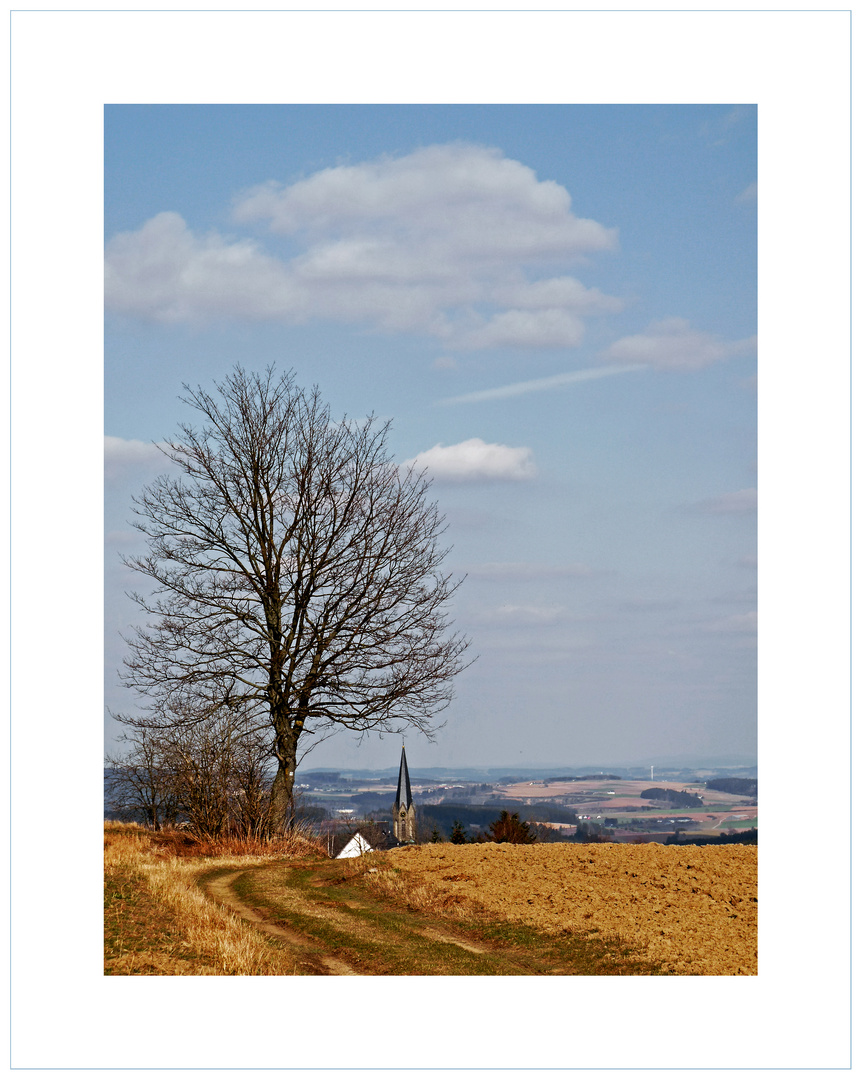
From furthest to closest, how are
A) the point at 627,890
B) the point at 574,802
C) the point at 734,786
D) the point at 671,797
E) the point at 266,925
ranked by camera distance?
1. the point at 574,802
2. the point at 671,797
3. the point at 627,890
4. the point at 266,925
5. the point at 734,786

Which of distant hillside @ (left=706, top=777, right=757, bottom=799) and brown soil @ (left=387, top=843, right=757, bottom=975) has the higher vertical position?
distant hillside @ (left=706, top=777, right=757, bottom=799)

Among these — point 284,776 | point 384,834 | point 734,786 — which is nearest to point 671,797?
point 734,786

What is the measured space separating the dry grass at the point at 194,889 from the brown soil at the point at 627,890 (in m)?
2.86

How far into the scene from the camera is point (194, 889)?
38.0ft

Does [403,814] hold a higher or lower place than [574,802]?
lower

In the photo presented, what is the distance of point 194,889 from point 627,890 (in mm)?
5332

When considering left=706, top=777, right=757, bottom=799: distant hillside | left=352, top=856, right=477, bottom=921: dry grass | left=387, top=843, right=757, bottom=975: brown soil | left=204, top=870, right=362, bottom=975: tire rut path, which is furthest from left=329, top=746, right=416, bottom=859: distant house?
left=706, top=777, right=757, bottom=799: distant hillside

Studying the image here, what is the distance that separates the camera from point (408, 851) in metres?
14.2

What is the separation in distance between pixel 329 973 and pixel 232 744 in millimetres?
9387

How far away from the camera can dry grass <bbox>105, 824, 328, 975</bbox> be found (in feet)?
25.6

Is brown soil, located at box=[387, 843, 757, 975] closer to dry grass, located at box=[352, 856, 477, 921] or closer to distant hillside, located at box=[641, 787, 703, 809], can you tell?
dry grass, located at box=[352, 856, 477, 921]

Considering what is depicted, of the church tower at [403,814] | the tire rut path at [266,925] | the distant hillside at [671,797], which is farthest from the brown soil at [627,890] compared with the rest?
the church tower at [403,814]

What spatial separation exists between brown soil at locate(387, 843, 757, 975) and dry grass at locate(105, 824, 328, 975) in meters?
2.86

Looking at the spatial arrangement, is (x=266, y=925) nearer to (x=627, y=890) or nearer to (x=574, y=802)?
(x=627, y=890)
